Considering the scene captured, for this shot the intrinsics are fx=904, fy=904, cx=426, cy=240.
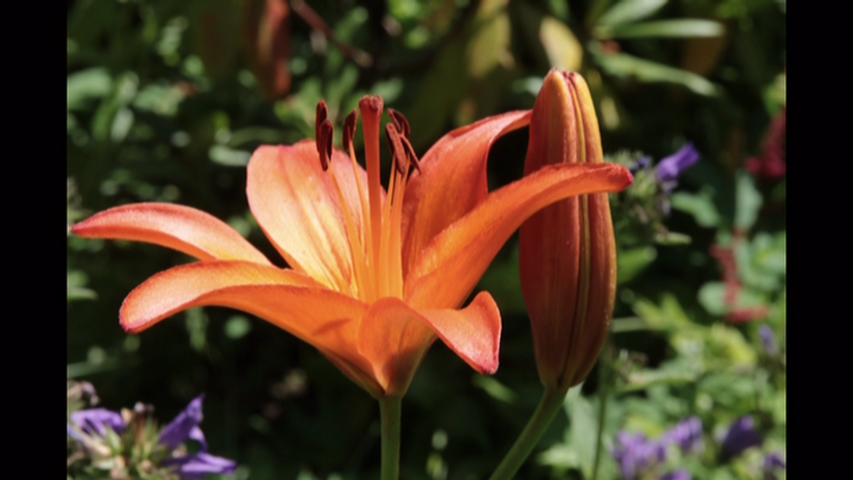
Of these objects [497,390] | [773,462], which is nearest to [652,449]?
[773,462]

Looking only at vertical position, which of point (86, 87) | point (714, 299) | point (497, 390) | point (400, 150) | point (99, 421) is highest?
point (400, 150)

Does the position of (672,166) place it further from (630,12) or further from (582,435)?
(630,12)

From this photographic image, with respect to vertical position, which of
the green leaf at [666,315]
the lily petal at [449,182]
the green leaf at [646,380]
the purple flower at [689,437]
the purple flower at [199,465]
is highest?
the lily petal at [449,182]

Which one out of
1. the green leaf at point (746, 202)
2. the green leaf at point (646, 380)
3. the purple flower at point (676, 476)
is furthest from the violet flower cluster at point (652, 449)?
the green leaf at point (746, 202)

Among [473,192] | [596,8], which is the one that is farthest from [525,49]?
[473,192]

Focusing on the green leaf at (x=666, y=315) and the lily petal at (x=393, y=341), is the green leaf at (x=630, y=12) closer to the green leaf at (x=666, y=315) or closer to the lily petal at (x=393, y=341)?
the green leaf at (x=666, y=315)

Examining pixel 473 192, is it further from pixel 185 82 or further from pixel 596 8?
pixel 185 82
